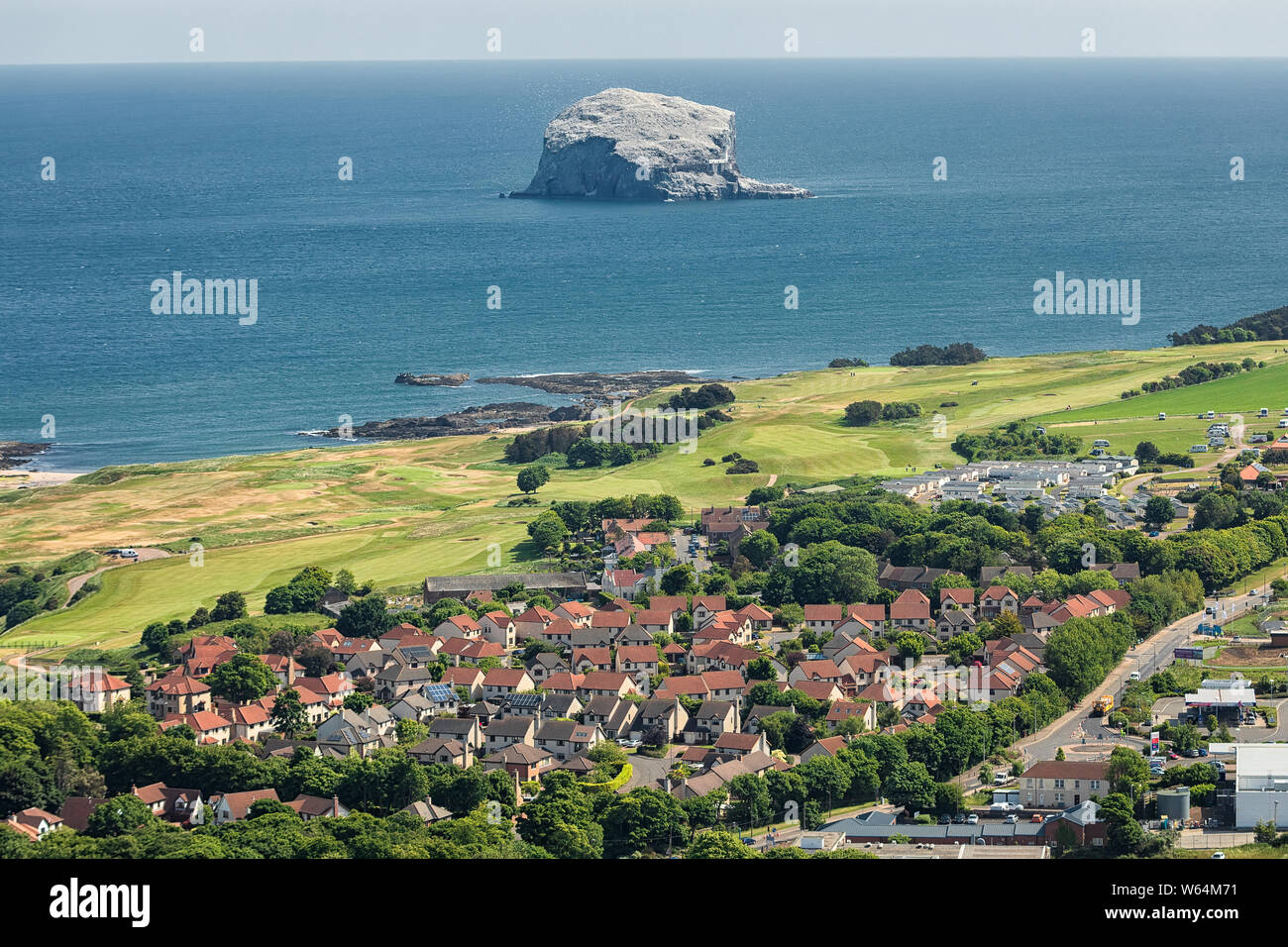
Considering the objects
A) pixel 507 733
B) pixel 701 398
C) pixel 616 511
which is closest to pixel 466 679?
pixel 507 733

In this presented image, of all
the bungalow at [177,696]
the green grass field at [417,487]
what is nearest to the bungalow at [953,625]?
the green grass field at [417,487]

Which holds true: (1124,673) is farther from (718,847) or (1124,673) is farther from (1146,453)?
(1146,453)

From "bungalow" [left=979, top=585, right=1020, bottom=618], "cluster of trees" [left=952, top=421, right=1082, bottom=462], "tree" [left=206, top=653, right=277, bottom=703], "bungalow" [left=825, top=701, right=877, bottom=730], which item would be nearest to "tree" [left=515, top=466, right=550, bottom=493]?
"cluster of trees" [left=952, top=421, right=1082, bottom=462]

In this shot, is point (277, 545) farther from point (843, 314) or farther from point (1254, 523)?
point (843, 314)

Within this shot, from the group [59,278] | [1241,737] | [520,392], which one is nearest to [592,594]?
[1241,737]

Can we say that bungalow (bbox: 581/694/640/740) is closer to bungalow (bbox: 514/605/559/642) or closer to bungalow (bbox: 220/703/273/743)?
bungalow (bbox: 514/605/559/642)

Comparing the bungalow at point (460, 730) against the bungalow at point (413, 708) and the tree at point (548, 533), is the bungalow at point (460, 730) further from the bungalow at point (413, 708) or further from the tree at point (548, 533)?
the tree at point (548, 533)
